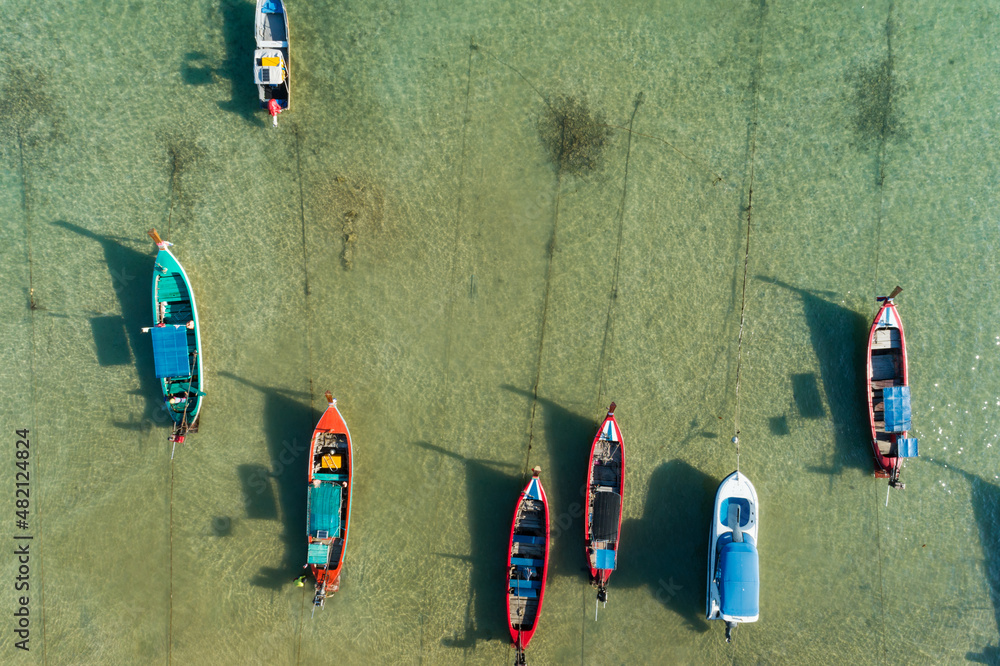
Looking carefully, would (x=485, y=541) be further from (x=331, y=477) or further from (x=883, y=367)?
(x=883, y=367)

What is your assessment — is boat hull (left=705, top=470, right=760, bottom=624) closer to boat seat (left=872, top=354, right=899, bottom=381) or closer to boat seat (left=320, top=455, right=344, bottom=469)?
boat seat (left=872, top=354, right=899, bottom=381)

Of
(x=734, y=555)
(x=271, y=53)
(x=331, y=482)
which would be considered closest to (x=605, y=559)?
(x=734, y=555)

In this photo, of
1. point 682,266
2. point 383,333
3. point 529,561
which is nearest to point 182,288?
point 383,333

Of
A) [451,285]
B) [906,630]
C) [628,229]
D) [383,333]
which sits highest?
[628,229]

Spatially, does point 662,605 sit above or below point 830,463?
below

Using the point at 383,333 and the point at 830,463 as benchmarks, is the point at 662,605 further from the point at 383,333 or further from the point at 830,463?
the point at 383,333
